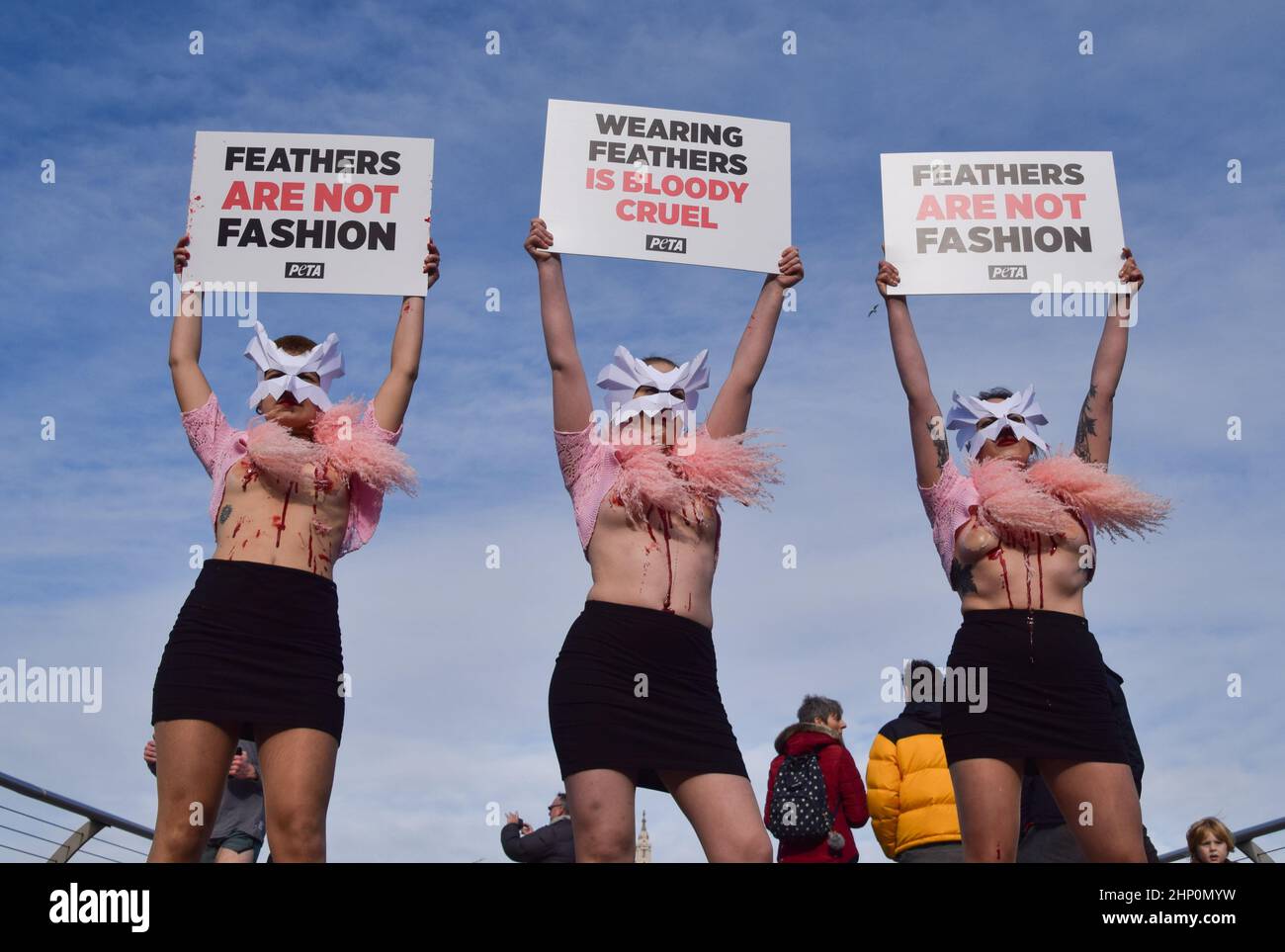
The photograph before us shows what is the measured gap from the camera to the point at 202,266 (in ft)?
21.2

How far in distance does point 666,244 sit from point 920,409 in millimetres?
1433

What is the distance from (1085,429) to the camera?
6320 mm

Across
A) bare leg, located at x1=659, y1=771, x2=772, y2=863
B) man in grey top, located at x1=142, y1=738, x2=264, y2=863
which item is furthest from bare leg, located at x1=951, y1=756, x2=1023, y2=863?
man in grey top, located at x1=142, y1=738, x2=264, y2=863

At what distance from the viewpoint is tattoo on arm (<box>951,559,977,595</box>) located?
5922 mm

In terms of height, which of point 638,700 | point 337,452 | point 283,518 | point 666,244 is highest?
point 666,244

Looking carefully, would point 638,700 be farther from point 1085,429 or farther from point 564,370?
point 1085,429

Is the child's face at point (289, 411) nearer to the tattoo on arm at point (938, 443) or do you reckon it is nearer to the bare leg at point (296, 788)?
the bare leg at point (296, 788)

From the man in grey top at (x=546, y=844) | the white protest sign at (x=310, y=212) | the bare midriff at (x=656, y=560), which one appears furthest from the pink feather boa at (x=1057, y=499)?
the man in grey top at (x=546, y=844)

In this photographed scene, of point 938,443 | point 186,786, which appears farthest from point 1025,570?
point 186,786

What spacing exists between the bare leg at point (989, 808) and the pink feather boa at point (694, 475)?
136 centimetres
